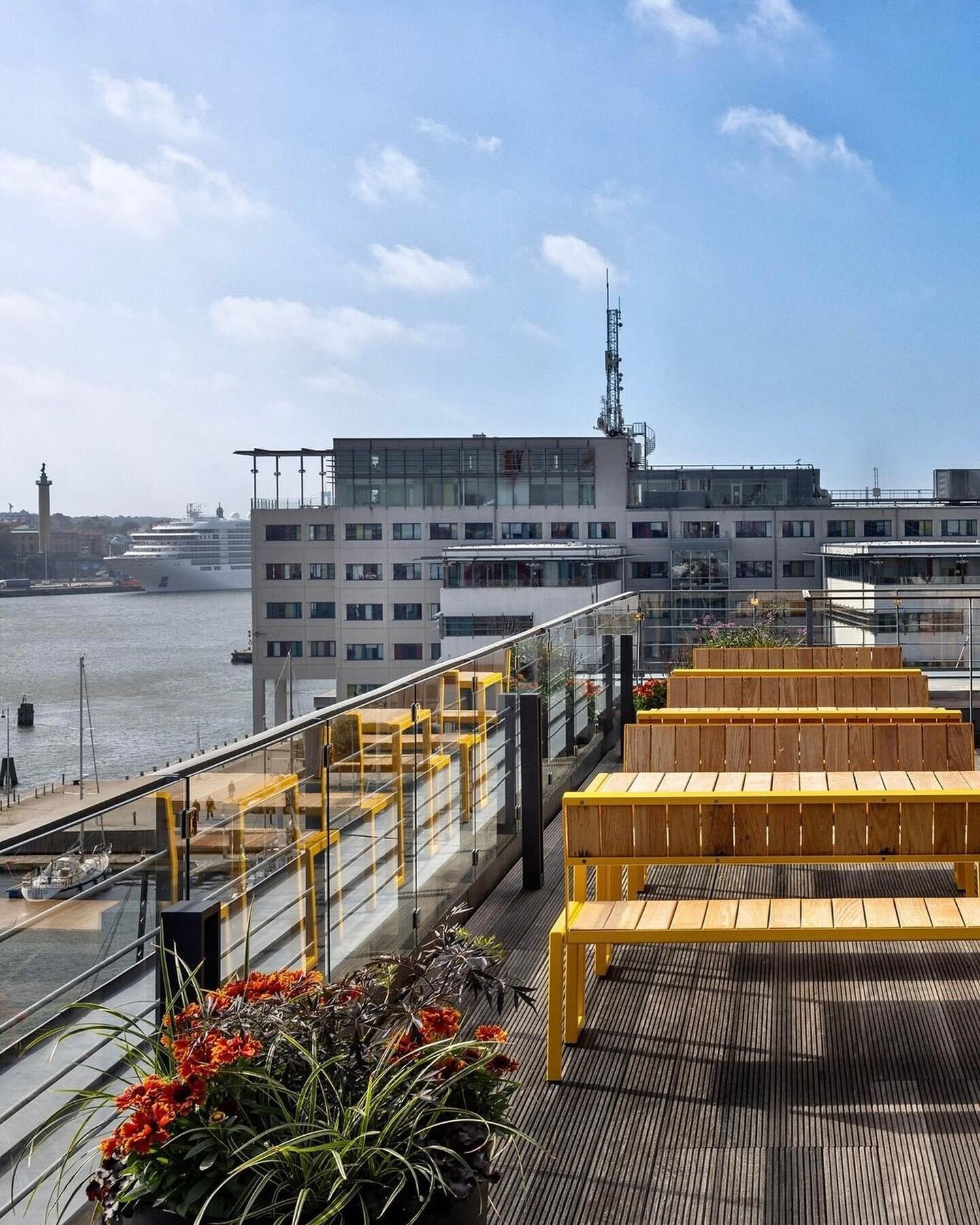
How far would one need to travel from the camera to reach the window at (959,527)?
61031 millimetres

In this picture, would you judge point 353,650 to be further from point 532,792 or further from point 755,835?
point 755,835

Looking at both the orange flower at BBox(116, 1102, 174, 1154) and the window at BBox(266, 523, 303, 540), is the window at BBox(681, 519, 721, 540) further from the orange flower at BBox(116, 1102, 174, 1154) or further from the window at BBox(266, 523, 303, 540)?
the orange flower at BBox(116, 1102, 174, 1154)

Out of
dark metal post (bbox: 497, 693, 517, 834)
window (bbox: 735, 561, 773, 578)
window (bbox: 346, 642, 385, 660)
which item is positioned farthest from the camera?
window (bbox: 346, 642, 385, 660)

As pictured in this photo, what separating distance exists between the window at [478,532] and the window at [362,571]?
5009mm

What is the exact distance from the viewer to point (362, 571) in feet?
226

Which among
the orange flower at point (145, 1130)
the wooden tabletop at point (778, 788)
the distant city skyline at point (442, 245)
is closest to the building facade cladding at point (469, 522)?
the distant city skyline at point (442, 245)

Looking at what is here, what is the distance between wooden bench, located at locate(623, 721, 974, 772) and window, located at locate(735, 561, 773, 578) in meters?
58.0

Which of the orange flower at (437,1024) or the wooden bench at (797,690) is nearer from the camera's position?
the orange flower at (437,1024)

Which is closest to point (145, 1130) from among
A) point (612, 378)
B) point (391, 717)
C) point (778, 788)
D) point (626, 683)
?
point (391, 717)

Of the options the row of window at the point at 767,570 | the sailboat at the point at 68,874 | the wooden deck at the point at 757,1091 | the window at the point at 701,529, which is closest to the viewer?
the sailboat at the point at 68,874

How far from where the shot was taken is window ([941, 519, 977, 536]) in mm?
61031

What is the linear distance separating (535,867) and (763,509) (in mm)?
58837

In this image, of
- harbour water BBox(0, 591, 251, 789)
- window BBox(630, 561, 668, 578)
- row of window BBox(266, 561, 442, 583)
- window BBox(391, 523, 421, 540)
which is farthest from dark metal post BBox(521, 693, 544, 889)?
harbour water BBox(0, 591, 251, 789)

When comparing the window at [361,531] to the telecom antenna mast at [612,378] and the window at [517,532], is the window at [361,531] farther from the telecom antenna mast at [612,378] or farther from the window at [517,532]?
the telecom antenna mast at [612,378]
